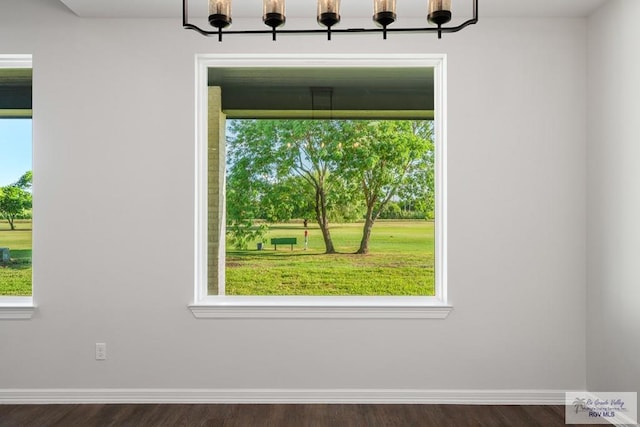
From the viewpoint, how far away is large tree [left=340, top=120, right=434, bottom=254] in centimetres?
340

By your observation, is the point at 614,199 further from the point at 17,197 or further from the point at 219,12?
the point at 17,197

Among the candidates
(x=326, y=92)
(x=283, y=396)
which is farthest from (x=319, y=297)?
(x=326, y=92)

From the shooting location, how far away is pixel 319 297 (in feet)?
11.1

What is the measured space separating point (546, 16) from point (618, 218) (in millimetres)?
1375

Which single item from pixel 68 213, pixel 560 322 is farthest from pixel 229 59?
pixel 560 322

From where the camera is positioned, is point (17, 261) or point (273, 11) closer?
point (273, 11)

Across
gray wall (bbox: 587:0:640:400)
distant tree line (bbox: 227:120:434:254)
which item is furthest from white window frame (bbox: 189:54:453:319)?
gray wall (bbox: 587:0:640:400)

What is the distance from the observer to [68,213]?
318cm

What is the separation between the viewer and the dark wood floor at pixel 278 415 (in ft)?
9.48

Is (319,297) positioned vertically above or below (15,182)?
below
